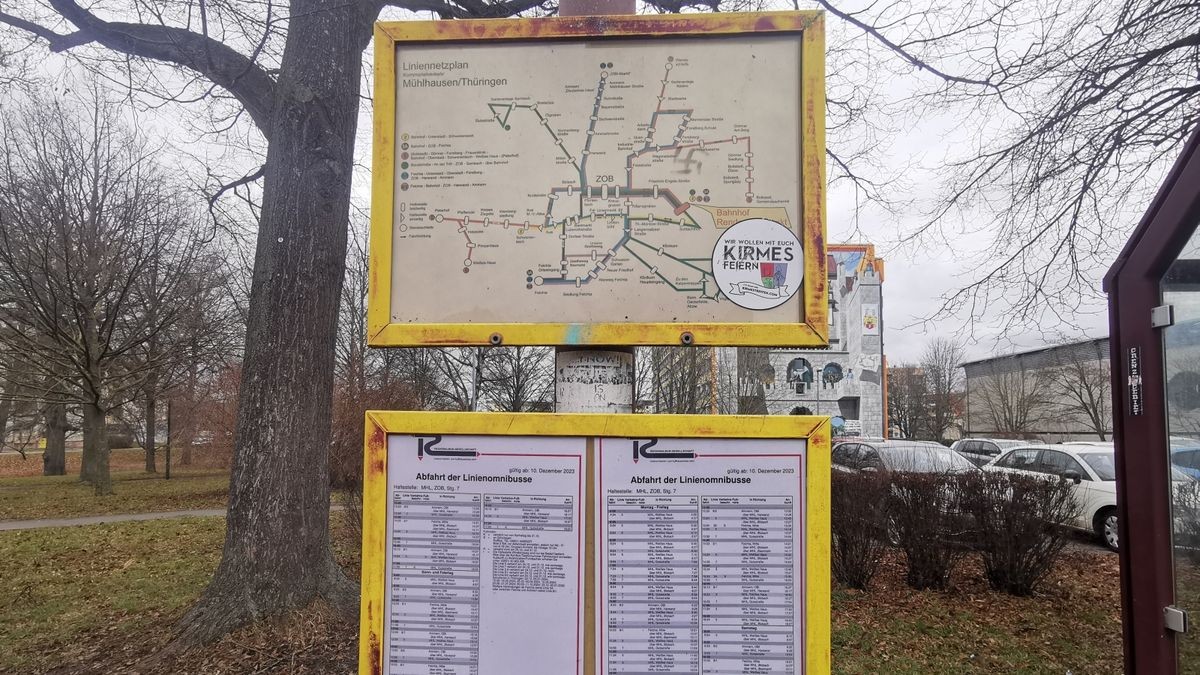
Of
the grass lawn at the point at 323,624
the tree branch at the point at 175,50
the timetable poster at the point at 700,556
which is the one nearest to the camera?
the timetable poster at the point at 700,556

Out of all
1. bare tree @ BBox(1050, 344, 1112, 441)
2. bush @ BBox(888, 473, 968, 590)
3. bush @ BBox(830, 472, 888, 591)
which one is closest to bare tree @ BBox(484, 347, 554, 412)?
bush @ BBox(830, 472, 888, 591)

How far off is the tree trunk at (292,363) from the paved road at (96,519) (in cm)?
1029

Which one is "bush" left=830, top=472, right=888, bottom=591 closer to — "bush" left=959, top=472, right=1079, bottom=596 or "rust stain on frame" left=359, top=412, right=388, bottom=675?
"bush" left=959, top=472, right=1079, bottom=596

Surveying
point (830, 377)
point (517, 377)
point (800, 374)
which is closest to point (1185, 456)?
point (517, 377)

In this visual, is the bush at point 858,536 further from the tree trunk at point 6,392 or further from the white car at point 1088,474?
the tree trunk at point 6,392

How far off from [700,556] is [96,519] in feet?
53.1

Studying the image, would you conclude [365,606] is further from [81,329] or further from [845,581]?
[81,329]

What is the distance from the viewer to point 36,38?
6.78 meters

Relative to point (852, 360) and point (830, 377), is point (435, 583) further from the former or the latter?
point (852, 360)

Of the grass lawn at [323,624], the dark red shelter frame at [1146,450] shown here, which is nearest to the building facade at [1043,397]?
the grass lawn at [323,624]

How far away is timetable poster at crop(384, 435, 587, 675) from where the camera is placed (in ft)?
5.37

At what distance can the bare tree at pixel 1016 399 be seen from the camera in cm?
4391

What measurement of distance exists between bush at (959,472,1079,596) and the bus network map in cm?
729

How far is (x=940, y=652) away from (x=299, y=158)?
21.4 feet
